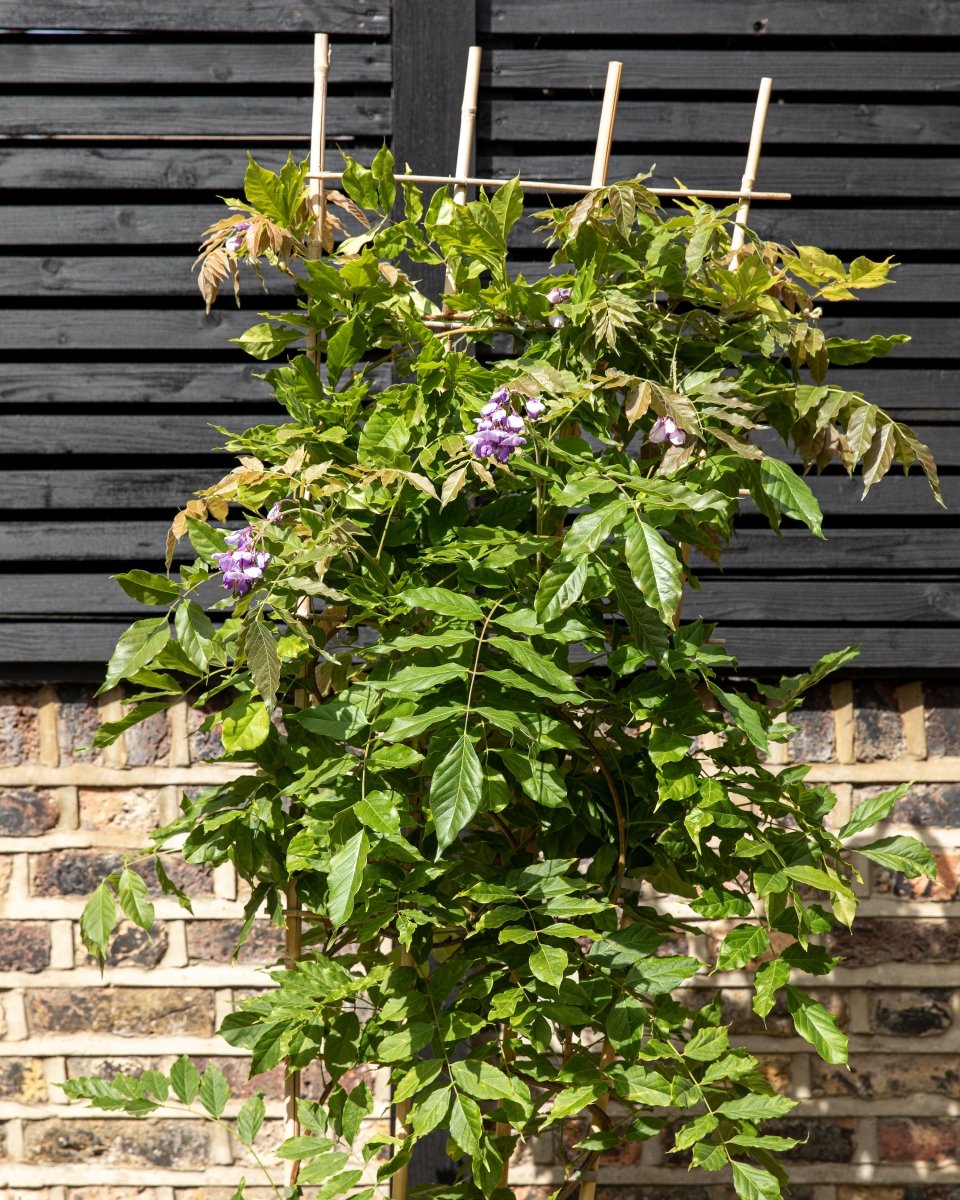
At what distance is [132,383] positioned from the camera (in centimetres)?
244

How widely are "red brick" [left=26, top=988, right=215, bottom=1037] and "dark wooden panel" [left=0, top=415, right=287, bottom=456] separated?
1167 millimetres

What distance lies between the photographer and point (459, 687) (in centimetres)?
140

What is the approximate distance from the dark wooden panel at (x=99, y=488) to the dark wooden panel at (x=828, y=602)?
1118 millimetres

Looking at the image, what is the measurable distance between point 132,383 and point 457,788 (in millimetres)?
1517

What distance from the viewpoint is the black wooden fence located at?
7.82 feet

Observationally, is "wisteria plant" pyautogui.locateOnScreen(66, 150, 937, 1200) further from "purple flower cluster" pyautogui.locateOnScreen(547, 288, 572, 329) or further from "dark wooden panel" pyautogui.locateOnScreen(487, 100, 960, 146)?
"dark wooden panel" pyautogui.locateOnScreen(487, 100, 960, 146)

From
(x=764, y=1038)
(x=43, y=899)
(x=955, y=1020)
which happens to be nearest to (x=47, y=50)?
(x=43, y=899)

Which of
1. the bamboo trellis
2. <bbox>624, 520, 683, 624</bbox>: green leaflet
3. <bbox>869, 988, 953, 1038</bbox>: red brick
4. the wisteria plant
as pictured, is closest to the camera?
<bbox>624, 520, 683, 624</bbox>: green leaflet

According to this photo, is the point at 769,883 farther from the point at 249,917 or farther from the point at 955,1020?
the point at 955,1020

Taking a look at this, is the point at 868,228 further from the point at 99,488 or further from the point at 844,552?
the point at 99,488

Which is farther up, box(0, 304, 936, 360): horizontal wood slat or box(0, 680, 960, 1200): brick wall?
box(0, 304, 936, 360): horizontal wood slat

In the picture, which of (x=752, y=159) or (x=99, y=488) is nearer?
(x=752, y=159)

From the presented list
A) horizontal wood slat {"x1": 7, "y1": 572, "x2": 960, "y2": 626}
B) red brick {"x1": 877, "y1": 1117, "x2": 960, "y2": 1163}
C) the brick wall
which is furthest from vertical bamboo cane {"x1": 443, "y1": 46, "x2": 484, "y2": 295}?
red brick {"x1": 877, "y1": 1117, "x2": 960, "y2": 1163}

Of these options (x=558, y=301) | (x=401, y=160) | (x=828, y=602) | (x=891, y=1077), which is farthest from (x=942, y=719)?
(x=401, y=160)
